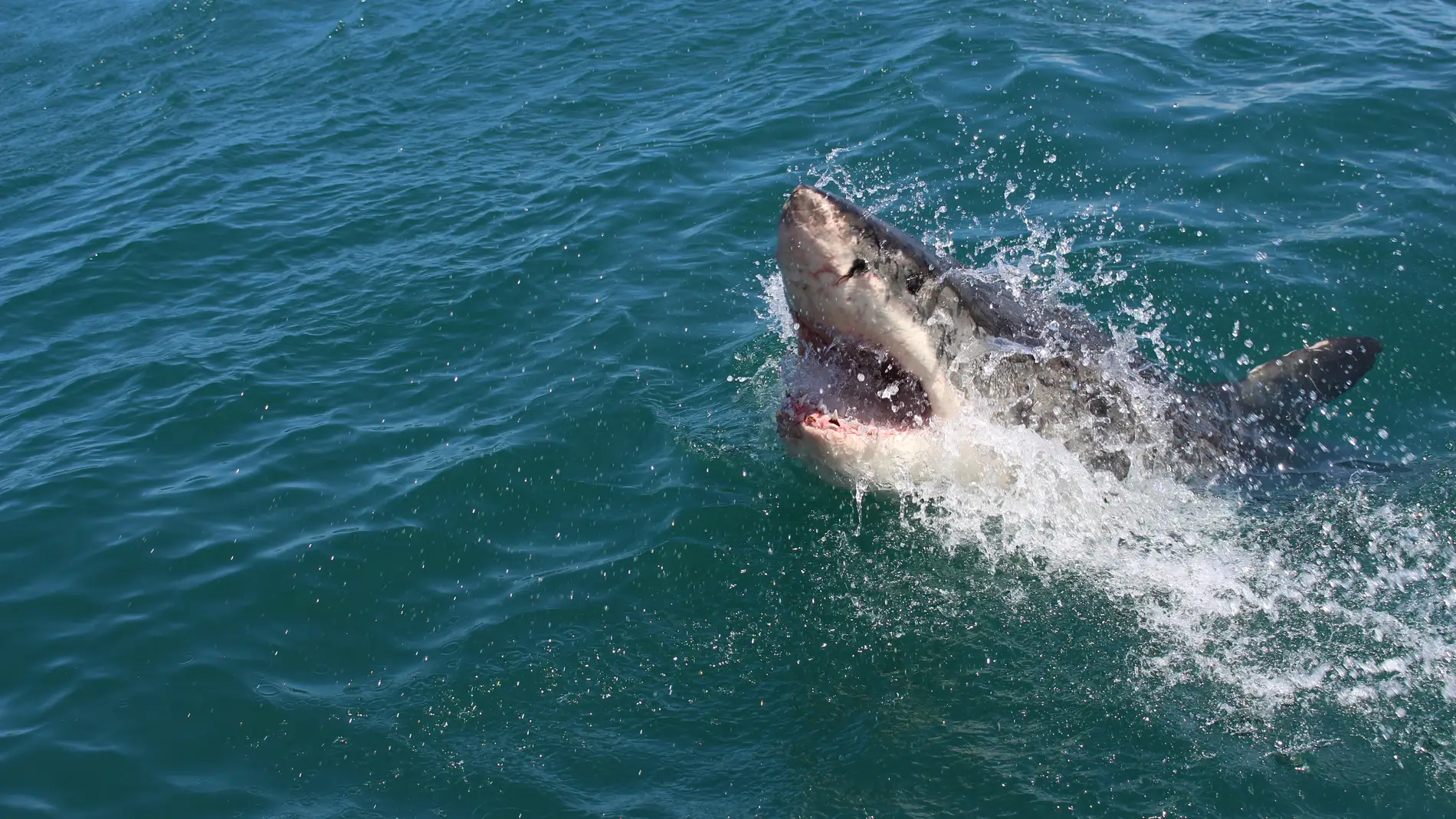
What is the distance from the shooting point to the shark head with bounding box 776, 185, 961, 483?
5.96m

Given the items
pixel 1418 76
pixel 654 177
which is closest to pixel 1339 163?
pixel 1418 76

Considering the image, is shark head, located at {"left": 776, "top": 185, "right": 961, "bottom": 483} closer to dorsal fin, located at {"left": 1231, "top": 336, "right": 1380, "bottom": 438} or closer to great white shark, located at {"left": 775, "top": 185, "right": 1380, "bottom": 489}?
great white shark, located at {"left": 775, "top": 185, "right": 1380, "bottom": 489}

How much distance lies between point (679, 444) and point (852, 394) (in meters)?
2.32

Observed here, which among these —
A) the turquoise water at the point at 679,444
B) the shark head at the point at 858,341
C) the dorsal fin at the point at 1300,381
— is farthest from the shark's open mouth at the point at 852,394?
the dorsal fin at the point at 1300,381

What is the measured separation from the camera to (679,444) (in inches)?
333

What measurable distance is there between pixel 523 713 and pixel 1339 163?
31.4ft

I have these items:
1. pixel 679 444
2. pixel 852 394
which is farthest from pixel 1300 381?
pixel 679 444

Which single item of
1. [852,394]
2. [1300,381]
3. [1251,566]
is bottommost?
[1251,566]

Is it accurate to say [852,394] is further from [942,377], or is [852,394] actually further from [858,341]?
[942,377]

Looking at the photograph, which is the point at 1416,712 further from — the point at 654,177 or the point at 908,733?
the point at 654,177

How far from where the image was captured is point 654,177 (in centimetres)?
1227

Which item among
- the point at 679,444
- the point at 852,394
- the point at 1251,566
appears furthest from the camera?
the point at 679,444

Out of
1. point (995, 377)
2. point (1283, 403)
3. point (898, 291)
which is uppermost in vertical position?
point (898, 291)

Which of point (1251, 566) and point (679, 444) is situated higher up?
point (679, 444)
